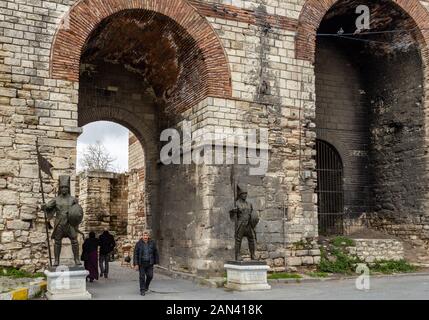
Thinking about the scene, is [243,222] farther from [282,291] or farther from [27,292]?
[27,292]

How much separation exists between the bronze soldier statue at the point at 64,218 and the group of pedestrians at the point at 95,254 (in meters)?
2.73

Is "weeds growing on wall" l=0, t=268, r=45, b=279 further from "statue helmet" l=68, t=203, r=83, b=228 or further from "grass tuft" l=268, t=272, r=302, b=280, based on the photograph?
"grass tuft" l=268, t=272, r=302, b=280

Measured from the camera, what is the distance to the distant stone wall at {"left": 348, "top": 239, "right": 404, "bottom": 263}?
12336 millimetres

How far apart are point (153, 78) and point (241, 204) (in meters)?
5.02

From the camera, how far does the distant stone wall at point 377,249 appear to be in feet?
40.5

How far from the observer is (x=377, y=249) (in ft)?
41.3

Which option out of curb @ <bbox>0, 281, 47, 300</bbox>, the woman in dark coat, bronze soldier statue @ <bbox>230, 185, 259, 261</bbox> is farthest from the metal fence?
curb @ <bbox>0, 281, 47, 300</bbox>

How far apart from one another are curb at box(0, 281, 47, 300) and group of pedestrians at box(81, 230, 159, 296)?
155 cm

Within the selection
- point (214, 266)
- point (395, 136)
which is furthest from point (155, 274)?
point (395, 136)

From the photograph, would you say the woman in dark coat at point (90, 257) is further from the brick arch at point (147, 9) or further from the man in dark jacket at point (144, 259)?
the brick arch at point (147, 9)

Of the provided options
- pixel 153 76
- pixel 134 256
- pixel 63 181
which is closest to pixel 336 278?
pixel 134 256
